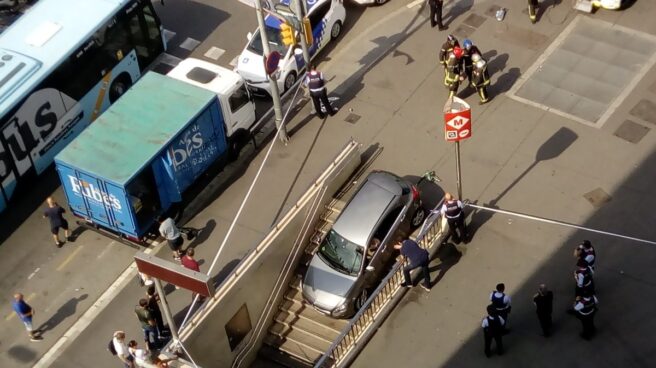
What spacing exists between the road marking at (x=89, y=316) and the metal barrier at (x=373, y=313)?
583 centimetres

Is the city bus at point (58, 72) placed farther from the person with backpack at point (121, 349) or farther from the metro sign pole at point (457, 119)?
the metro sign pole at point (457, 119)

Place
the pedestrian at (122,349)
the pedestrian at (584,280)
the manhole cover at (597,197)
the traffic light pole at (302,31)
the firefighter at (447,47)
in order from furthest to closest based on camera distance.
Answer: the firefighter at (447,47) → the traffic light pole at (302,31) → the manhole cover at (597,197) → the pedestrian at (122,349) → the pedestrian at (584,280)

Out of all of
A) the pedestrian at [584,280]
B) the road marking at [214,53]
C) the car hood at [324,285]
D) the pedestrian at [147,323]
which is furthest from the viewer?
the road marking at [214,53]

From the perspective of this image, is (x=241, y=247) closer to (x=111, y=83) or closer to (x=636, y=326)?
(x=111, y=83)

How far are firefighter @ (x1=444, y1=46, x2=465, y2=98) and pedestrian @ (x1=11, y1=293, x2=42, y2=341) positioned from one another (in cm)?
1224

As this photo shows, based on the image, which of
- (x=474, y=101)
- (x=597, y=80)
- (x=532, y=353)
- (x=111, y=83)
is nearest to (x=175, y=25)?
(x=111, y=83)

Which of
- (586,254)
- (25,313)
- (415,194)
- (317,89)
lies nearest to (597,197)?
(586,254)

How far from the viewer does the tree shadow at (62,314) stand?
78.6 feet

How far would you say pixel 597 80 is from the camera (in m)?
27.6

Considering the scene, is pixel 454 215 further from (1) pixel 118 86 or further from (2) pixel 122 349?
(1) pixel 118 86

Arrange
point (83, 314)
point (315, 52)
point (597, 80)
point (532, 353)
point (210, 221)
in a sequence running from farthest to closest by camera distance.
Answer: point (315, 52)
point (597, 80)
point (210, 221)
point (83, 314)
point (532, 353)

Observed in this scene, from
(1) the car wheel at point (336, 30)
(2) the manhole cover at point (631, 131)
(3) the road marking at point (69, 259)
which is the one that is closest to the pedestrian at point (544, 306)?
(2) the manhole cover at point (631, 131)

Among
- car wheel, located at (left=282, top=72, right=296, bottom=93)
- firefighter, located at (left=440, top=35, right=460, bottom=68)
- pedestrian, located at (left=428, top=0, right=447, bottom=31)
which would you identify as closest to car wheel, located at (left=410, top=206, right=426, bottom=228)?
firefighter, located at (left=440, top=35, right=460, bottom=68)

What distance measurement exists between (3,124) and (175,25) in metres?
8.09
